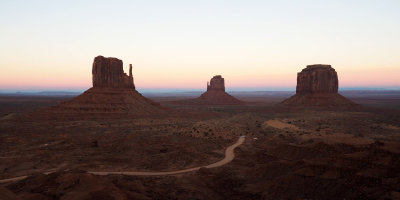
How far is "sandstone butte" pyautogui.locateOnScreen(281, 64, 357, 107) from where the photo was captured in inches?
3580

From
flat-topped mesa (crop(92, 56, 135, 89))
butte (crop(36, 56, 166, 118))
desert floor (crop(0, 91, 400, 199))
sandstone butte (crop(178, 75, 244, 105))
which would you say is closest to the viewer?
desert floor (crop(0, 91, 400, 199))

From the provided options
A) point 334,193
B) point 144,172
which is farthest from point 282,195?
point 144,172

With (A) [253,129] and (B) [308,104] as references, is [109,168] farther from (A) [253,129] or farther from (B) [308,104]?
(B) [308,104]

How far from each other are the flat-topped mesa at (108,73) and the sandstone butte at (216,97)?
214ft

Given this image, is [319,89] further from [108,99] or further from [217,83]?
[108,99]

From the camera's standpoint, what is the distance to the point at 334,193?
619 inches

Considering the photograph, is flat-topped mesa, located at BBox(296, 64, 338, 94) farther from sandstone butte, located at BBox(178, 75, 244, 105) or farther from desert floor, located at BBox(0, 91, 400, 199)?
desert floor, located at BBox(0, 91, 400, 199)

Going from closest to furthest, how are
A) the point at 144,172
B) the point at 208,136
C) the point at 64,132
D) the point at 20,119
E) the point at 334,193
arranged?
the point at 334,193 < the point at 144,172 < the point at 208,136 < the point at 64,132 < the point at 20,119

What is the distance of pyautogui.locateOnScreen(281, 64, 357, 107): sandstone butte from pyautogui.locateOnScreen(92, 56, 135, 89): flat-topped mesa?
2509 inches

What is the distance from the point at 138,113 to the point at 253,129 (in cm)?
3305

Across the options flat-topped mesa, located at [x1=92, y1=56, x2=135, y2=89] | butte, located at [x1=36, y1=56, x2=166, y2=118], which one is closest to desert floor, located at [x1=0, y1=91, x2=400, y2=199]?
butte, located at [x1=36, y1=56, x2=166, y2=118]

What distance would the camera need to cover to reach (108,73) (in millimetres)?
69500

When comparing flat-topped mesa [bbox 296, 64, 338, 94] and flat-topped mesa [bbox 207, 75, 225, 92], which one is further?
flat-topped mesa [bbox 207, 75, 225, 92]

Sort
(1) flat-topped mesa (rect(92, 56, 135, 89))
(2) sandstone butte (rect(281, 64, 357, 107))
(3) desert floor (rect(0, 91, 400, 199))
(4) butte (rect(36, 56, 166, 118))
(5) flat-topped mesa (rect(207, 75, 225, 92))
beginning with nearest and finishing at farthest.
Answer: (3) desert floor (rect(0, 91, 400, 199)), (4) butte (rect(36, 56, 166, 118)), (1) flat-topped mesa (rect(92, 56, 135, 89)), (2) sandstone butte (rect(281, 64, 357, 107)), (5) flat-topped mesa (rect(207, 75, 225, 92))
